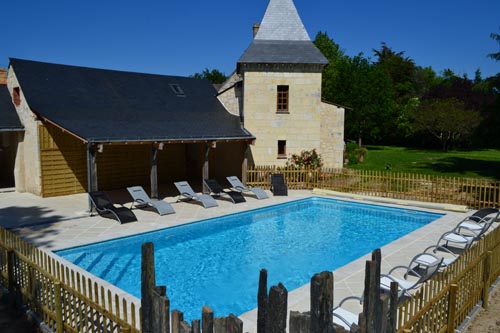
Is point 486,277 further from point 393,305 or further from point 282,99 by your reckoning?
point 282,99

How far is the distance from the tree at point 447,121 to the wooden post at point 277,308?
3690 cm

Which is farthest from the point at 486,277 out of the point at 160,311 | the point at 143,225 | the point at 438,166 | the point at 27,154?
the point at 438,166

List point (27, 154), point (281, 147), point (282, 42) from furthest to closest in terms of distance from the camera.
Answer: point (282, 42)
point (281, 147)
point (27, 154)

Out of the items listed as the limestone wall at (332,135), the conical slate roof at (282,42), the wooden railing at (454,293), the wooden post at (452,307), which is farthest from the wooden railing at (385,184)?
the wooden post at (452,307)

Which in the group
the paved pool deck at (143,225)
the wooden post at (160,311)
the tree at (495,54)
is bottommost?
the paved pool deck at (143,225)

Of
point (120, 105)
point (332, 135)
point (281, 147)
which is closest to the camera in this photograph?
point (120, 105)

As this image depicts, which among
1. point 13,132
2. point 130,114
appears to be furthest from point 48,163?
point 130,114

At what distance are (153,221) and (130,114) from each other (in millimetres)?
6811

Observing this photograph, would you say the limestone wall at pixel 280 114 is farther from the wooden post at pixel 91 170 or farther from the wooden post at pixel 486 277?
the wooden post at pixel 486 277

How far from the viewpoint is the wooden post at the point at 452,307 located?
5.71 m

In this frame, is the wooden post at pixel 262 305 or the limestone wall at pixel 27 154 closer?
the wooden post at pixel 262 305

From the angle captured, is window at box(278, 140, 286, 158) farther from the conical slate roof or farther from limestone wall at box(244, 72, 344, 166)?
the conical slate roof

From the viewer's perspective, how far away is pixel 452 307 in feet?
19.0

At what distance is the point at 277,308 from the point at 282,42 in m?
20.0
